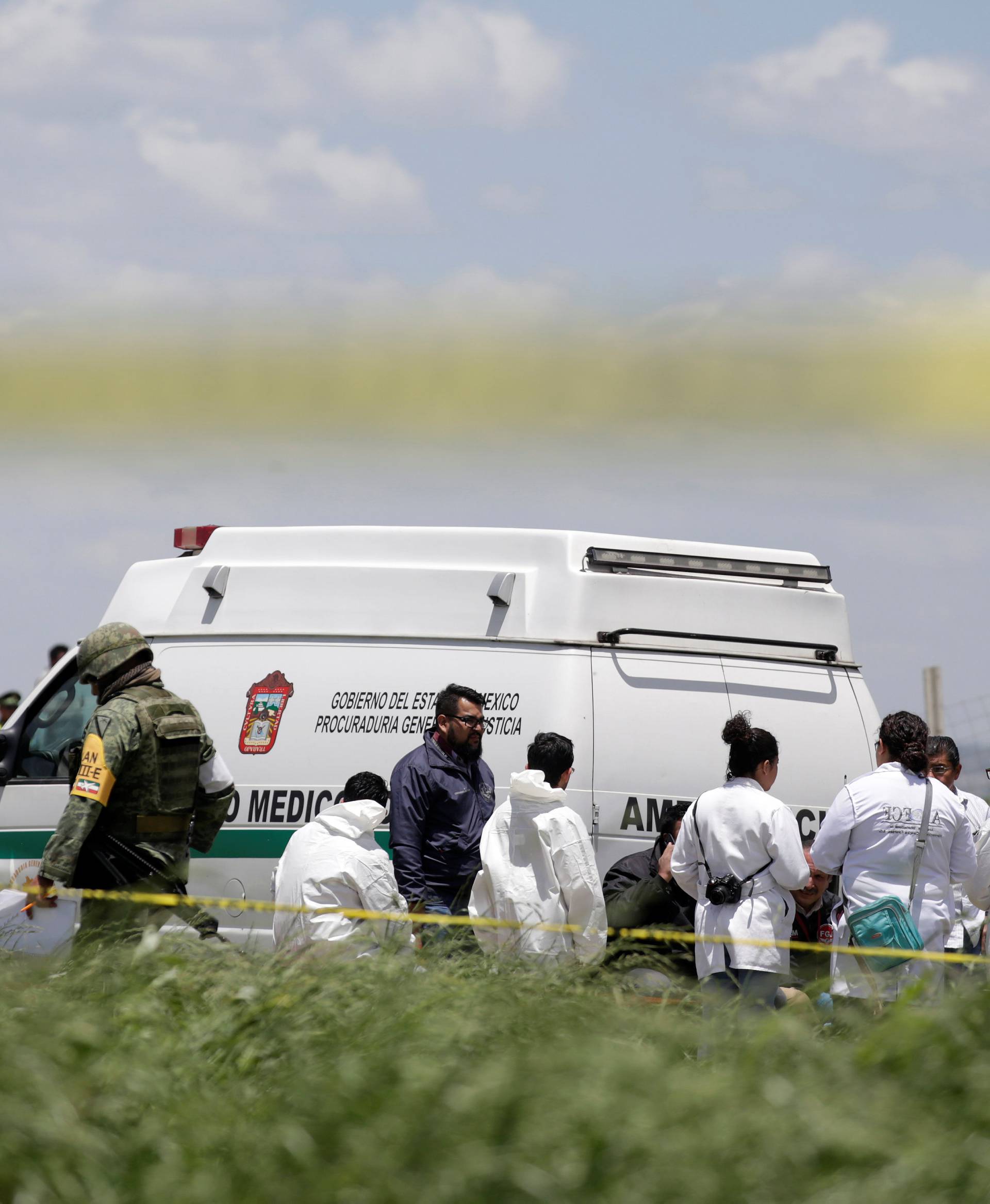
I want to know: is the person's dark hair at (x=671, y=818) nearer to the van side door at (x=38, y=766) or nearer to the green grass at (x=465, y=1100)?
the green grass at (x=465, y=1100)

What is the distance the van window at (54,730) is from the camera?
24.5 feet

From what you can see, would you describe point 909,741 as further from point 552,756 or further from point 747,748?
point 552,756

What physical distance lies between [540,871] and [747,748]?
0.86m

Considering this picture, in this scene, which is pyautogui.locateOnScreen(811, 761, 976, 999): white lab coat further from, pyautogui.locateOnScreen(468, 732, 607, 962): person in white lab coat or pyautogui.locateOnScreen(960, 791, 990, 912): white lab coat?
pyautogui.locateOnScreen(468, 732, 607, 962): person in white lab coat

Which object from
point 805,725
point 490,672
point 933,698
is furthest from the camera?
point 933,698

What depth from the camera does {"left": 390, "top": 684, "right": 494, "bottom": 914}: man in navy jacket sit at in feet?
20.5

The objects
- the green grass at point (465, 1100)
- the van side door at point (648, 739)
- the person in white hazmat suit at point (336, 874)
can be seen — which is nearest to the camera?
the green grass at point (465, 1100)

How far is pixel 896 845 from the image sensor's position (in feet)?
18.2

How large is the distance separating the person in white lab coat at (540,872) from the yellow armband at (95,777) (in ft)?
4.43

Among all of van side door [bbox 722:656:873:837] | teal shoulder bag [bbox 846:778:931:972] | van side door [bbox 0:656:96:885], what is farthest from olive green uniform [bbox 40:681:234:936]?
van side door [bbox 722:656:873:837]

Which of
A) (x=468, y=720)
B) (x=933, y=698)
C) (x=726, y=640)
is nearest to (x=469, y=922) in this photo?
(x=468, y=720)

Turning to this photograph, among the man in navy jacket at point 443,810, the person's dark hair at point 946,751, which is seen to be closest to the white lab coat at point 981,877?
the person's dark hair at point 946,751

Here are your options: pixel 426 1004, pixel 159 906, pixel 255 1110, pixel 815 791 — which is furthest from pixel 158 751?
pixel 815 791

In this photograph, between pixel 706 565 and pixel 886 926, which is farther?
pixel 706 565
